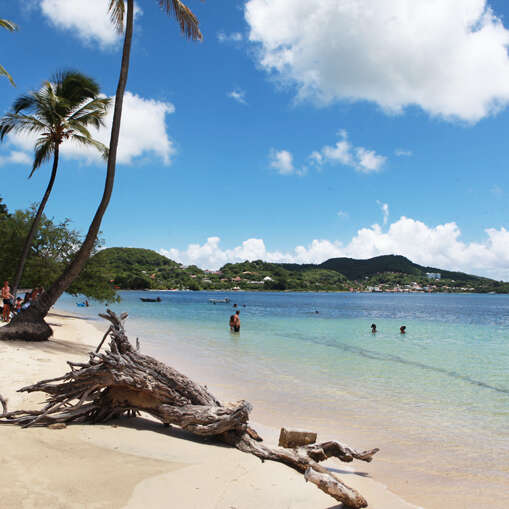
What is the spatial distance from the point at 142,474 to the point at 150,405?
157 cm

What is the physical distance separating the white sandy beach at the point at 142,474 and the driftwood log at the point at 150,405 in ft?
0.67

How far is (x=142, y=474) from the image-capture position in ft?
14.1

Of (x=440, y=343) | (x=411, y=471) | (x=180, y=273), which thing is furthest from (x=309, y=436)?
(x=180, y=273)

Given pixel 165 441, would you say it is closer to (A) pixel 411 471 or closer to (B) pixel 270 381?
(A) pixel 411 471

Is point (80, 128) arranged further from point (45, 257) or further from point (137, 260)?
point (137, 260)

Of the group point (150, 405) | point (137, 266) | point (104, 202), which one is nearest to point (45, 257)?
point (104, 202)

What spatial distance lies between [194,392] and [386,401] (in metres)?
6.03

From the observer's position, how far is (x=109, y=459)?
4.52 meters

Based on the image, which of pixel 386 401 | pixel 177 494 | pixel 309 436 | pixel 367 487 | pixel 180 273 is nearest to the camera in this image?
pixel 177 494

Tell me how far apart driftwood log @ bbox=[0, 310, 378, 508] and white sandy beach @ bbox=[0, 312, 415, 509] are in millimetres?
205

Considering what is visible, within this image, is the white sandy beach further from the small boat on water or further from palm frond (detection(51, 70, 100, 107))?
the small boat on water

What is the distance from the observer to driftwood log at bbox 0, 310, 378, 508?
17.3 feet

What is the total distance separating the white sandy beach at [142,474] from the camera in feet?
12.0

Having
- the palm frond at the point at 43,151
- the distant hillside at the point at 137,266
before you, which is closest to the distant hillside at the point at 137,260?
the distant hillside at the point at 137,266
